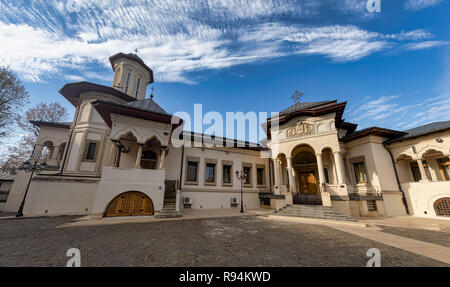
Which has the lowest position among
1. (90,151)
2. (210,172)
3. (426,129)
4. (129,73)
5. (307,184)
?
(307,184)

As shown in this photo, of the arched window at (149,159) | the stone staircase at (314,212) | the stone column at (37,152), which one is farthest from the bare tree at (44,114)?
the stone staircase at (314,212)

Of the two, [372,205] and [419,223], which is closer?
[419,223]

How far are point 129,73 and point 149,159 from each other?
1288 centimetres

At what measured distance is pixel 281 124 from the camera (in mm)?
14172

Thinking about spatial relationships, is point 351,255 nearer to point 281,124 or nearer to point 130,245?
point 130,245

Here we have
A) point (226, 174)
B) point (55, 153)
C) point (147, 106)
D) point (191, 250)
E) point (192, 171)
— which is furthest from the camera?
point (226, 174)

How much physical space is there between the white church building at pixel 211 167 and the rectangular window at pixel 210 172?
0.31ft

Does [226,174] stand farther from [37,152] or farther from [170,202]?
[37,152]

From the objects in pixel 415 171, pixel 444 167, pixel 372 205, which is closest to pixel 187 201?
pixel 372 205

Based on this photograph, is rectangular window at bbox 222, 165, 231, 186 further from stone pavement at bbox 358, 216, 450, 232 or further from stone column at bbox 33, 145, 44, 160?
stone column at bbox 33, 145, 44, 160

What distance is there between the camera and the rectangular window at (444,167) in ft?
37.6

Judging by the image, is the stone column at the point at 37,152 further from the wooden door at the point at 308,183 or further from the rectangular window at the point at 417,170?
the rectangular window at the point at 417,170

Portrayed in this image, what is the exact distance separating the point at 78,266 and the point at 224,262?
114 inches

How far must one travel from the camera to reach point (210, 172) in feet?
49.9
